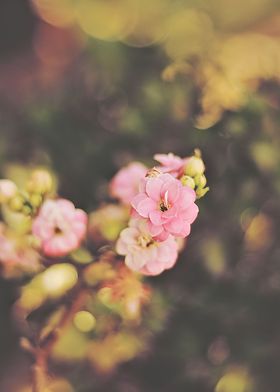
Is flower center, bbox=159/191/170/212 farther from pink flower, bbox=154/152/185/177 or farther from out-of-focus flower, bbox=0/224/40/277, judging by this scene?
out-of-focus flower, bbox=0/224/40/277

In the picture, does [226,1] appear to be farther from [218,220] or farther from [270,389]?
[270,389]

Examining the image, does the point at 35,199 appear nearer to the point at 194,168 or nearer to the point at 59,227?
the point at 59,227

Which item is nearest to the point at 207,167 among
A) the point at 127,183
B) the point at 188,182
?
the point at 127,183

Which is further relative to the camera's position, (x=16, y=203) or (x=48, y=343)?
(x=48, y=343)

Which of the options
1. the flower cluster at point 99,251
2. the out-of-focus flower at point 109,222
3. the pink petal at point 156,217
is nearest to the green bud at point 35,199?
the flower cluster at point 99,251

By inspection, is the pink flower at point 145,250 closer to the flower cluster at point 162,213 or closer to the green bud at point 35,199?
the flower cluster at point 162,213

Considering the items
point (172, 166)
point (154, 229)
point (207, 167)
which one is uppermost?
Answer: point (207, 167)
